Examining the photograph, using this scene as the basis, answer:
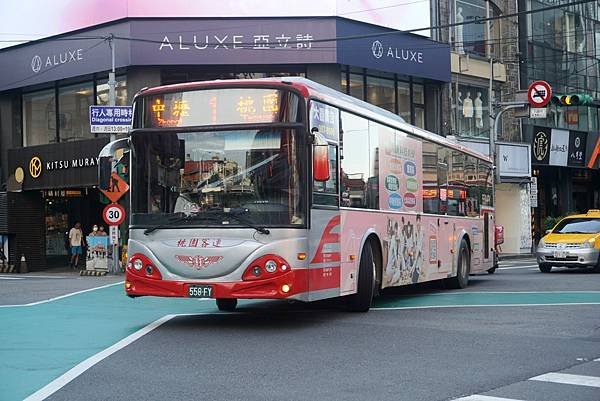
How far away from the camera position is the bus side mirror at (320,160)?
11.4m

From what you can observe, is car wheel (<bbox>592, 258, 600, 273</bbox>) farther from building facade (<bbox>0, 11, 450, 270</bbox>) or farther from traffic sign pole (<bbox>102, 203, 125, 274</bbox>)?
traffic sign pole (<bbox>102, 203, 125, 274</bbox>)

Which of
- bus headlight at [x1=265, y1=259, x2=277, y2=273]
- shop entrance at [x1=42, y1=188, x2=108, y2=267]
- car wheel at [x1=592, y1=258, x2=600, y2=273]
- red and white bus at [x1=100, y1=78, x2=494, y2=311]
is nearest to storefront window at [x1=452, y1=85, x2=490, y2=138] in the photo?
car wheel at [x1=592, y1=258, x2=600, y2=273]

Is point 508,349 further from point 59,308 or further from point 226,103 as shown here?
point 59,308

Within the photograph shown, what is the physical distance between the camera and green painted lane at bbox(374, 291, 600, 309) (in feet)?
50.2

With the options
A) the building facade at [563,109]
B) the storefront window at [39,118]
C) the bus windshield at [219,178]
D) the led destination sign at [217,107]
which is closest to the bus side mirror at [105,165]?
the bus windshield at [219,178]

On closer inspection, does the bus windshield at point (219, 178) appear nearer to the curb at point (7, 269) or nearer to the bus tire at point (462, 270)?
the bus tire at point (462, 270)

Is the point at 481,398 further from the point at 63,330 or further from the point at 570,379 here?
the point at 63,330

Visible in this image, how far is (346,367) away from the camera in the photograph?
29.6 ft

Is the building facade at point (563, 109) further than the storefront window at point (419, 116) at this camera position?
Yes

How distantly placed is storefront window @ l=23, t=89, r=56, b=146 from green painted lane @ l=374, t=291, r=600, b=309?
21.7 metres

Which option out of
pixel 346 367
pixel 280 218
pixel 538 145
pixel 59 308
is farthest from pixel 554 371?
pixel 538 145

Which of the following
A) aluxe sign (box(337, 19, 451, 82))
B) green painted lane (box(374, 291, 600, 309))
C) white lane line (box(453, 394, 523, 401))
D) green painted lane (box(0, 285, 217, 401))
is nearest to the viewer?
white lane line (box(453, 394, 523, 401))

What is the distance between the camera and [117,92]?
31.2 m

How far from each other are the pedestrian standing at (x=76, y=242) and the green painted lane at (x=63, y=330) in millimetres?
15345
